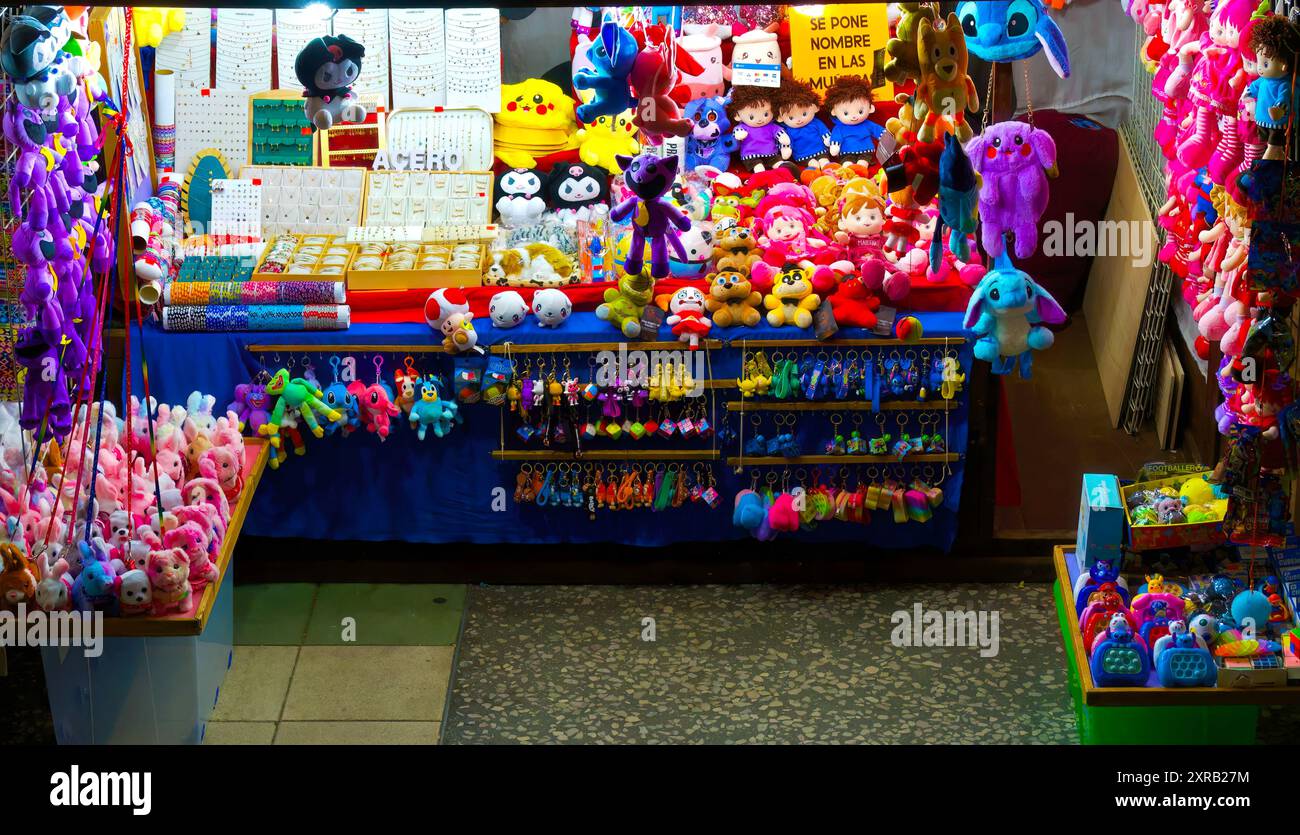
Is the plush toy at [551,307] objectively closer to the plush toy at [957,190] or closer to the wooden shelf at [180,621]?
the wooden shelf at [180,621]

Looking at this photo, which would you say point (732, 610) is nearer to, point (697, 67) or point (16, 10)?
point (697, 67)

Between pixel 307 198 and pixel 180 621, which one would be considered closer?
pixel 180 621

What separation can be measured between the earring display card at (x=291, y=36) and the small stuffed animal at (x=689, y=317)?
2163 millimetres

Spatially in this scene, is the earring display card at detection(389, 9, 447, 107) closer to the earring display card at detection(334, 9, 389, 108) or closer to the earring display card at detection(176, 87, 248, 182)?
the earring display card at detection(334, 9, 389, 108)

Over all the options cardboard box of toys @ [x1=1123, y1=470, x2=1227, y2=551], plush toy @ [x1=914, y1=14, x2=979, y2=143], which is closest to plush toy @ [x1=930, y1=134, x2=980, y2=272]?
plush toy @ [x1=914, y1=14, x2=979, y2=143]

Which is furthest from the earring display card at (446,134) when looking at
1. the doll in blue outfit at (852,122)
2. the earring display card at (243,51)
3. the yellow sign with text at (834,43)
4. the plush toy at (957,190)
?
the plush toy at (957,190)

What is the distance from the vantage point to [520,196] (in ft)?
23.2

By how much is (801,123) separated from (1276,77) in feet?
10.3

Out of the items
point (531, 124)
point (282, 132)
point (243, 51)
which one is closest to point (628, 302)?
point (531, 124)

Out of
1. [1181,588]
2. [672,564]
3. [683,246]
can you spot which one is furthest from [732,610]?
[1181,588]

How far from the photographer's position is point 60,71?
181 inches

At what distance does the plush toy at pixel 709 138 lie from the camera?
7.21m

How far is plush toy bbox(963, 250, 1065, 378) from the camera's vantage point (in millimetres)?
5180

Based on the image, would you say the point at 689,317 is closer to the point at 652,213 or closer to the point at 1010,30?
the point at 652,213
